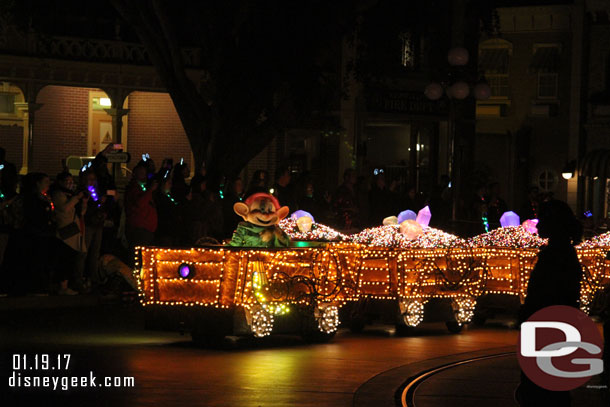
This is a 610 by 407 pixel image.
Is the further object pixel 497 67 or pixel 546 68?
pixel 497 67

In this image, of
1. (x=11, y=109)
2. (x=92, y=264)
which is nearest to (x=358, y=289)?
(x=92, y=264)

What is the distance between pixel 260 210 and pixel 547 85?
108ft

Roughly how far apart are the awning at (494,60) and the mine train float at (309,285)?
30181 millimetres

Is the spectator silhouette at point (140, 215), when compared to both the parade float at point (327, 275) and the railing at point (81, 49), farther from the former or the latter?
the railing at point (81, 49)

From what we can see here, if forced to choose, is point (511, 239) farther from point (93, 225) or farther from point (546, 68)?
point (546, 68)

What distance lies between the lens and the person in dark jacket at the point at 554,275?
8703 millimetres

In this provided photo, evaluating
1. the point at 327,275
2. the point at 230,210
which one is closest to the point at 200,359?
the point at 327,275

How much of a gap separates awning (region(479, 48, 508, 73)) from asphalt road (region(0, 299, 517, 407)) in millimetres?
29975

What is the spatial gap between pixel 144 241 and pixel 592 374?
8.62 m

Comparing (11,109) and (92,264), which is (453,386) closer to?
(92,264)

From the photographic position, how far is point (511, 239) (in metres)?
16.9

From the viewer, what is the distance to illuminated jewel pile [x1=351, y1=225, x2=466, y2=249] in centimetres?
1565

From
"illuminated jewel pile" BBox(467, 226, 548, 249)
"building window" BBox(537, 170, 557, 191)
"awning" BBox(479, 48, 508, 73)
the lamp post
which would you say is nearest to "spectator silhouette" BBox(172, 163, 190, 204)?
the lamp post

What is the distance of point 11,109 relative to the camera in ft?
108
